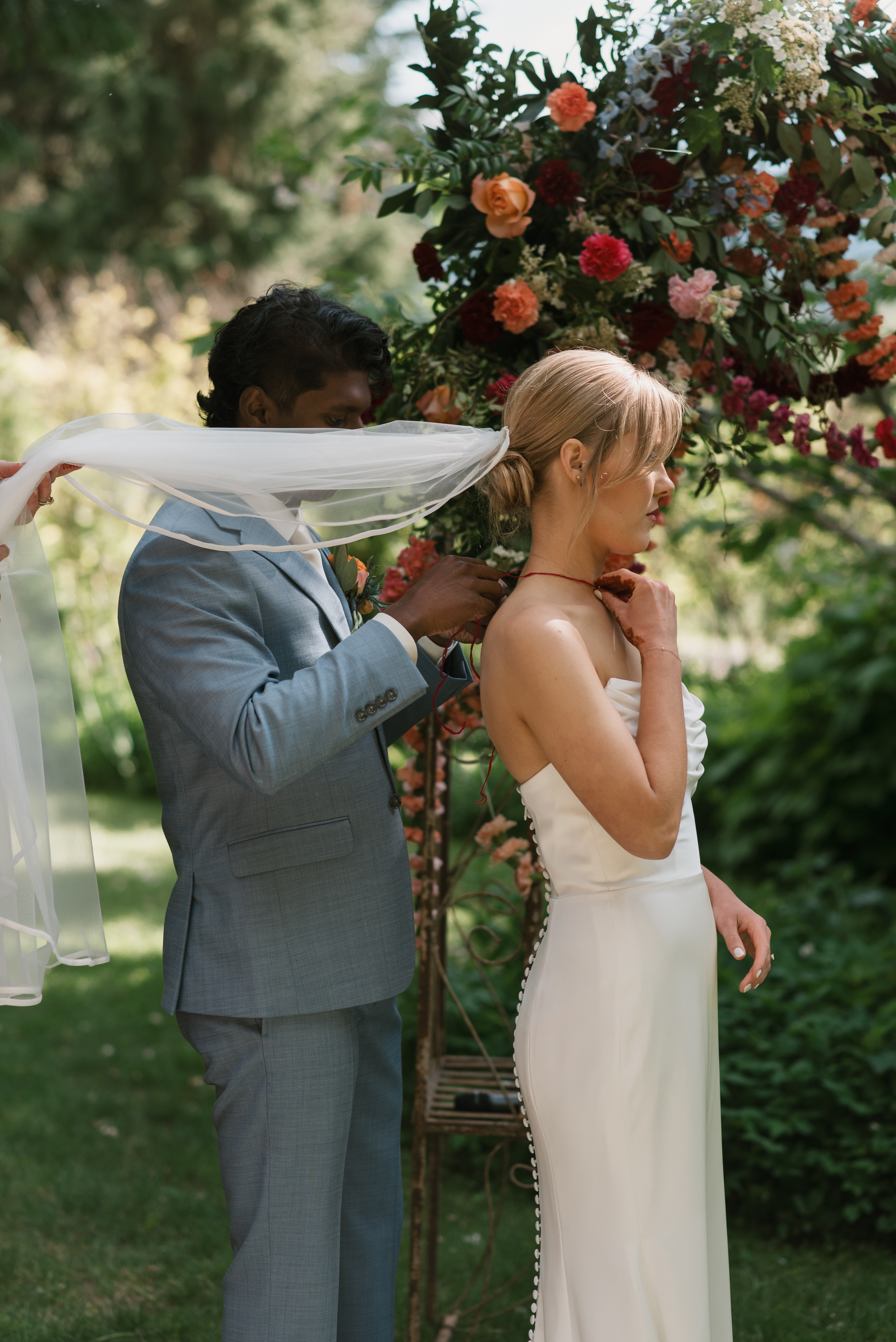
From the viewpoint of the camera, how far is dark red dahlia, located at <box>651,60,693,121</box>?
2408mm

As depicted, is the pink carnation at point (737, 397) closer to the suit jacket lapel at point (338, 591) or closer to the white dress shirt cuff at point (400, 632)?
the suit jacket lapel at point (338, 591)

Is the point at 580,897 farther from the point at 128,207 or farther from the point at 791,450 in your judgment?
the point at 128,207

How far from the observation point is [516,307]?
2.44 m

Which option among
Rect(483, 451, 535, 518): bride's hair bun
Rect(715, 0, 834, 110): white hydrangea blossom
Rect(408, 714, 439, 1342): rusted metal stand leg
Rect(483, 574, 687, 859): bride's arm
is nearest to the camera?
Rect(483, 574, 687, 859): bride's arm

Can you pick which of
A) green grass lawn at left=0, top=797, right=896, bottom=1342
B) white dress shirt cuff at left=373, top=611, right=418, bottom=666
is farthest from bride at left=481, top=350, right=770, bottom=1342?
green grass lawn at left=0, top=797, right=896, bottom=1342

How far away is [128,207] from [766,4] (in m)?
16.5

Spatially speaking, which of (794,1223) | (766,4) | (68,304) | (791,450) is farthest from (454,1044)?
(68,304)

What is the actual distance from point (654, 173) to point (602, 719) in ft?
4.42

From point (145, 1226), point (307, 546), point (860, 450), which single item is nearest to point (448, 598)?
point (307, 546)

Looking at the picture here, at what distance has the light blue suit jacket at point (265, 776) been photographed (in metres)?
1.81

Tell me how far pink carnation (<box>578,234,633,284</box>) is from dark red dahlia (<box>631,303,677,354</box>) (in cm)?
13

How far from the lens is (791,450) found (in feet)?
17.8

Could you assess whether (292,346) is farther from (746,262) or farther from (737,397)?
(746,262)

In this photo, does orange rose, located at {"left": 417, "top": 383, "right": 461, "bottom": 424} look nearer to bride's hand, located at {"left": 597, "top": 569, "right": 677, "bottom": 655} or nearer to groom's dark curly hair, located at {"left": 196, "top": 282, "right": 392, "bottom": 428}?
groom's dark curly hair, located at {"left": 196, "top": 282, "right": 392, "bottom": 428}
